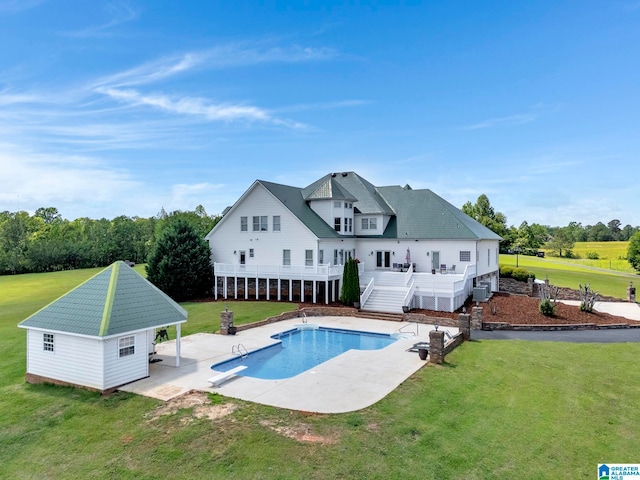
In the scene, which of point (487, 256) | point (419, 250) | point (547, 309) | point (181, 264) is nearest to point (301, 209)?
point (419, 250)

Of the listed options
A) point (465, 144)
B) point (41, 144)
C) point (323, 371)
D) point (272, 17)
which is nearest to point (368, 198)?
point (465, 144)

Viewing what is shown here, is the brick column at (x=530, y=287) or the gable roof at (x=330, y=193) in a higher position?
the gable roof at (x=330, y=193)

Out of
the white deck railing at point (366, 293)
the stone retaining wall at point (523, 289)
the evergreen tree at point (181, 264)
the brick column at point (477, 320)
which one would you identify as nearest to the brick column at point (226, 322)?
the white deck railing at point (366, 293)

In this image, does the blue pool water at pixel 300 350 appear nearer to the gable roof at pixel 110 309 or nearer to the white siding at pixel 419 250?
the gable roof at pixel 110 309

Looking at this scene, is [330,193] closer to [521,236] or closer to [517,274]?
[517,274]

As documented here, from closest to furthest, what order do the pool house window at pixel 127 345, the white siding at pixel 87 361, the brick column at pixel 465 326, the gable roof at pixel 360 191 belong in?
the white siding at pixel 87 361, the pool house window at pixel 127 345, the brick column at pixel 465 326, the gable roof at pixel 360 191

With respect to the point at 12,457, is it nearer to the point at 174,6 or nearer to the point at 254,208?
the point at 174,6
